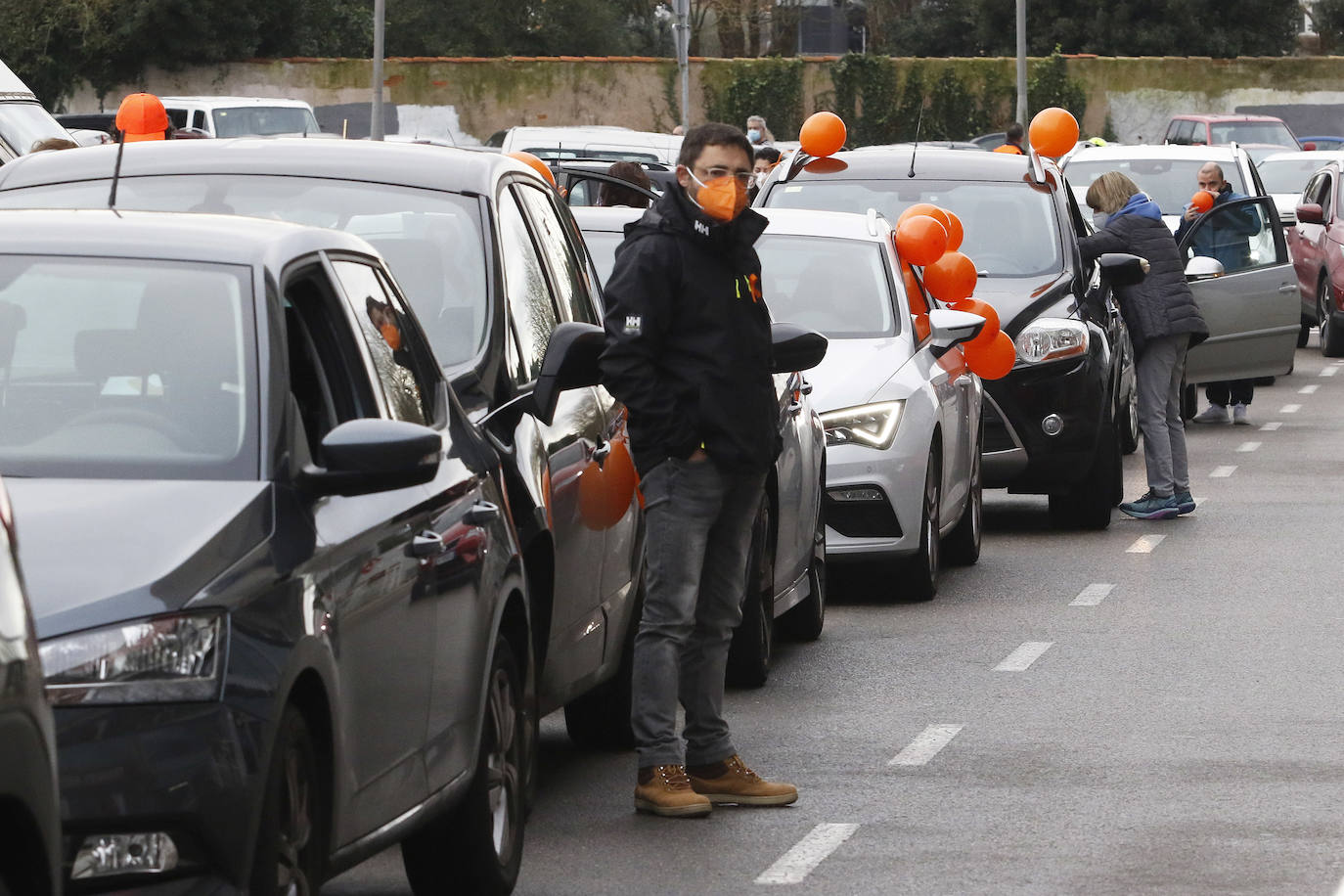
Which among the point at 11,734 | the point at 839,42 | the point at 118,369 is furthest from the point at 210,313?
the point at 839,42

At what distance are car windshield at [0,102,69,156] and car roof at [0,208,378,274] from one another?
12282 millimetres

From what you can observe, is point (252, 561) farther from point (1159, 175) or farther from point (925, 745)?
point (1159, 175)

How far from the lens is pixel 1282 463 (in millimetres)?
17328

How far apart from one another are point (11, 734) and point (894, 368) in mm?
8646

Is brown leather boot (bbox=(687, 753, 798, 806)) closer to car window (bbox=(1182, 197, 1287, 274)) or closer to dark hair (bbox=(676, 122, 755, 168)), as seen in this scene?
dark hair (bbox=(676, 122, 755, 168))

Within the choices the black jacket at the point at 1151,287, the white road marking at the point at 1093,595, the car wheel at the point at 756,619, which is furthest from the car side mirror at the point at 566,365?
the black jacket at the point at 1151,287

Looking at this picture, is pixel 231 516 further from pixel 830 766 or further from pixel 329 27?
pixel 329 27

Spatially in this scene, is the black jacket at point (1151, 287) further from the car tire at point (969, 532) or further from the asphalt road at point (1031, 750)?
the car tire at point (969, 532)

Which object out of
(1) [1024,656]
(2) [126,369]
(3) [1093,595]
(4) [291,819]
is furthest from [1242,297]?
(4) [291,819]

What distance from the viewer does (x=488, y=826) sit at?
6.01m

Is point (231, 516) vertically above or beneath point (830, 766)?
above

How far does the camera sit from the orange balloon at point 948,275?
42.3 ft

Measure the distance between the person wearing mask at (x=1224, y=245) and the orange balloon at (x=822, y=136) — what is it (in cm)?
425

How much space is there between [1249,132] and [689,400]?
1516 inches
